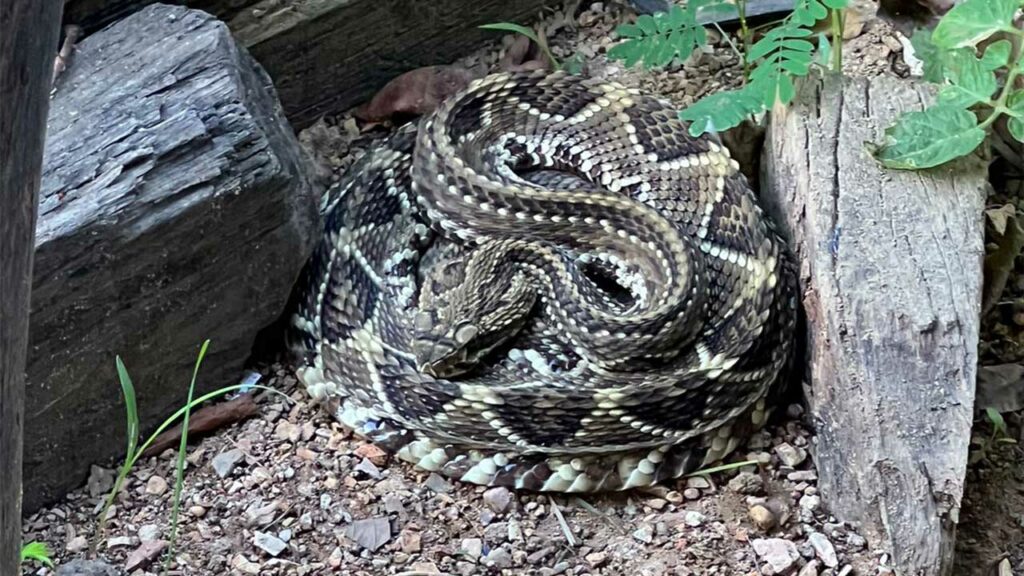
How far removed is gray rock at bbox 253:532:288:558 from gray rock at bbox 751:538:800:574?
1294 millimetres

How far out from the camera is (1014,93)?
11.9 ft

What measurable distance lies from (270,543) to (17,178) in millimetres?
1801

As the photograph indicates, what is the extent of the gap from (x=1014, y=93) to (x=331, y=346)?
7.22 ft

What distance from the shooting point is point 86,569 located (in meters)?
2.87

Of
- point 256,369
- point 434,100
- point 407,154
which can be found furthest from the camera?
point 434,100

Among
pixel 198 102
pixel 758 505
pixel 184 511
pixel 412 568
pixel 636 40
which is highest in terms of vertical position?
pixel 198 102

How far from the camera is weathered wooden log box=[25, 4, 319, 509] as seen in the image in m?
3.25

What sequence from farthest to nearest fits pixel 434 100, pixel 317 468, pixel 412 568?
pixel 434 100, pixel 317 468, pixel 412 568

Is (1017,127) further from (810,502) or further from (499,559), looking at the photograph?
(499,559)

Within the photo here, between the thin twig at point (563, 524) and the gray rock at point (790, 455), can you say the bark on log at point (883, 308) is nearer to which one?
the gray rock at point (790, 455)

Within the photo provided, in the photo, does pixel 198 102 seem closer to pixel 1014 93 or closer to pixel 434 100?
pixel 434 100

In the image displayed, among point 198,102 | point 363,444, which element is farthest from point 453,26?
point 363,444

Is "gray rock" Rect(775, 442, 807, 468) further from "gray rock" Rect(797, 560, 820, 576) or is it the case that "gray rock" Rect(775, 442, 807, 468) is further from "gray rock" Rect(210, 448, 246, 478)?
"gray rock" Rect(210, 448, 246, 478)

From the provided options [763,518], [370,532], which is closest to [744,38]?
[763,518]
